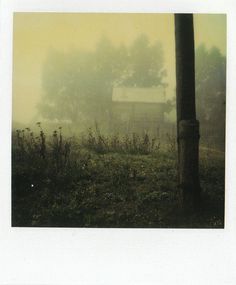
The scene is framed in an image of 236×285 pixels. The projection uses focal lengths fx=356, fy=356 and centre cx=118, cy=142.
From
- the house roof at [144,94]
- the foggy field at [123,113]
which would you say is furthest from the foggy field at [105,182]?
the house roof at [144,94]

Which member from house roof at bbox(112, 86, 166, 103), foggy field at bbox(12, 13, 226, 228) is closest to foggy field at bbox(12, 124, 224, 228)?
foggy field at bbox(12, 13, 226, 228)

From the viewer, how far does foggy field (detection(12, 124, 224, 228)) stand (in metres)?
2.33

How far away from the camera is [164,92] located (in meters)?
2.33

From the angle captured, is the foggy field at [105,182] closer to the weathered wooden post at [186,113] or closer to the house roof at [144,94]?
the weathered wooden post at [186,113]

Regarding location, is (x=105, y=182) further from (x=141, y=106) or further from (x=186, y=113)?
(x=186, y=113)

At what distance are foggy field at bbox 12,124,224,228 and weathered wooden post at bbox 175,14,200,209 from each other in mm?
49

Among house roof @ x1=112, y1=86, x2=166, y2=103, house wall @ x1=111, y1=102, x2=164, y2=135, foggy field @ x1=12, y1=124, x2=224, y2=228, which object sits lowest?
foggy field @ x1=12, y1=124, x2=224, y2=228

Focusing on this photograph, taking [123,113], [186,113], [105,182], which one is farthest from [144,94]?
[105,182]

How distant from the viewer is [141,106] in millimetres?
2326

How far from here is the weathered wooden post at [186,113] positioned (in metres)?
2.33

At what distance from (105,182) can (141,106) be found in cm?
55

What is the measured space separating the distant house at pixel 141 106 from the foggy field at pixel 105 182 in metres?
0.09

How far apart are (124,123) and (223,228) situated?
945 mm

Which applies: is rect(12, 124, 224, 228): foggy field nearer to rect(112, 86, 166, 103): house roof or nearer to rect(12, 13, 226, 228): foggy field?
rect(12, 13, 226, 228): foggy field
